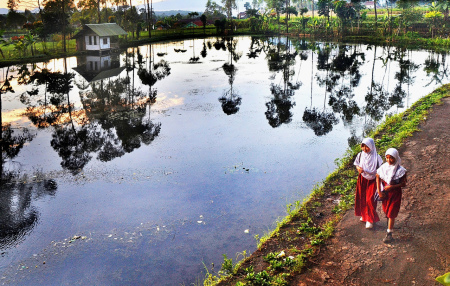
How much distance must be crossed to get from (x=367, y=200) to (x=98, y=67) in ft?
88.4

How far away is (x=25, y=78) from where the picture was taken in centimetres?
2612

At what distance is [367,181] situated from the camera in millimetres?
7121

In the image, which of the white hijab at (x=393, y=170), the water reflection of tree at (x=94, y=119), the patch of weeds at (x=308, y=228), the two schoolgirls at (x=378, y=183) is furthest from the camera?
the water reflection of tree at (x=94, y=119)

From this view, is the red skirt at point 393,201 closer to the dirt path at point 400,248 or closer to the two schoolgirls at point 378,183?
the two schoolgirls at point 378,183

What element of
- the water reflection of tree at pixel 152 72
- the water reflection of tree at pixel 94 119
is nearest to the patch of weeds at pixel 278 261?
the water reflection of tree at pixel 94 119

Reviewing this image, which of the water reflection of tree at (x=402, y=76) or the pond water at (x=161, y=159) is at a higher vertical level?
the water reflection of tree at (x=402, y=76)

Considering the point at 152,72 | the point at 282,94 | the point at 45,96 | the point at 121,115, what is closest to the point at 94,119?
the point at 121,115

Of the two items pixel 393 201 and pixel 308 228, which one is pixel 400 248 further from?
pixel 308 228

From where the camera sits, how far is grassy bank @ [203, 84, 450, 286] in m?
6.45

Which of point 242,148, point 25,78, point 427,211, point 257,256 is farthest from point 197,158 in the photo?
point 25,78

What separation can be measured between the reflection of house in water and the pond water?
0.36m

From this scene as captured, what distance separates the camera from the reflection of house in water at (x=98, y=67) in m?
26.3

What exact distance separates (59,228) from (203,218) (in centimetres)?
293

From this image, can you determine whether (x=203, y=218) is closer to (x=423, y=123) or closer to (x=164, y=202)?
(x=164, y=202)
